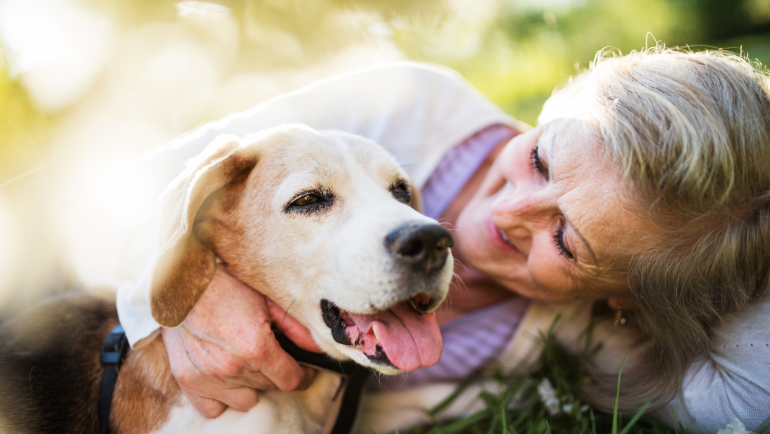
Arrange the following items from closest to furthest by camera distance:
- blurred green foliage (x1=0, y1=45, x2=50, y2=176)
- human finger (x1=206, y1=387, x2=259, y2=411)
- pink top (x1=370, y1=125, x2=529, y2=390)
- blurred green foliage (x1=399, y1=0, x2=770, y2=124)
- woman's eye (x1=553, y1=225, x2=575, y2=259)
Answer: human finger (x1=206, y1=387, x2=259, y2=411) → woman's eye (x1=553, y1=225, x2=575, y2=259) → pink top (x1=370, y1=125, x2=529, y2=390) → blurred green foliage (x1=0, y1=45, x2=50, y2=176) → blurred green foliage (x1=399, y1=0, x2=770, y2=124)

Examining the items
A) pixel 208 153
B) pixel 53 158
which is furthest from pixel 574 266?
pixel 53 158

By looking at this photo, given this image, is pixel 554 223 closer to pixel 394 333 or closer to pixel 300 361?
pixel 394 333

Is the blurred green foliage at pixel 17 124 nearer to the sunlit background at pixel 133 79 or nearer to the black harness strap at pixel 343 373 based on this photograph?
the sunlit background at pixel 133 79

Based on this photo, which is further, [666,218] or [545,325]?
[545,325]

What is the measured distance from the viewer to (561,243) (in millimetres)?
2449

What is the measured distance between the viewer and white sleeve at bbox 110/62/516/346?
319cm

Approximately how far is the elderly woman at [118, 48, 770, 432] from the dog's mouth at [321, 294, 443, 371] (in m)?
0.34

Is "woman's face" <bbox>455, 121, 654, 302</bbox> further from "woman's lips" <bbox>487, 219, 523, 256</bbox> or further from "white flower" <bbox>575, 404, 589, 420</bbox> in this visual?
"white flower" <bbox>575, 404, 589, 420</bbox>

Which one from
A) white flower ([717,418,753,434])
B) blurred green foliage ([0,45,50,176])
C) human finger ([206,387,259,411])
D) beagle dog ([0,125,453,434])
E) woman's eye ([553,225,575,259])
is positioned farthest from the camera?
blurred green foliage ([0,45,50,176])

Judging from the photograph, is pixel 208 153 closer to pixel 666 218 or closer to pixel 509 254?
pixel 509 254

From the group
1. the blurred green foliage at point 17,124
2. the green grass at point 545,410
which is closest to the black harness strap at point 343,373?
the green grass at point 545,410

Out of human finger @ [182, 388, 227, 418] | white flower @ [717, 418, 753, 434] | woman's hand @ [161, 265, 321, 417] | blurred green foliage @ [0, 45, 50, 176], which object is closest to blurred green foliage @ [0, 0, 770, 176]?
blurred green foliage @ [0, 45, 50, 176]

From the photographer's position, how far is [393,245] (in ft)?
5.93

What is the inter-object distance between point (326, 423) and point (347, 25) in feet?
16.7
